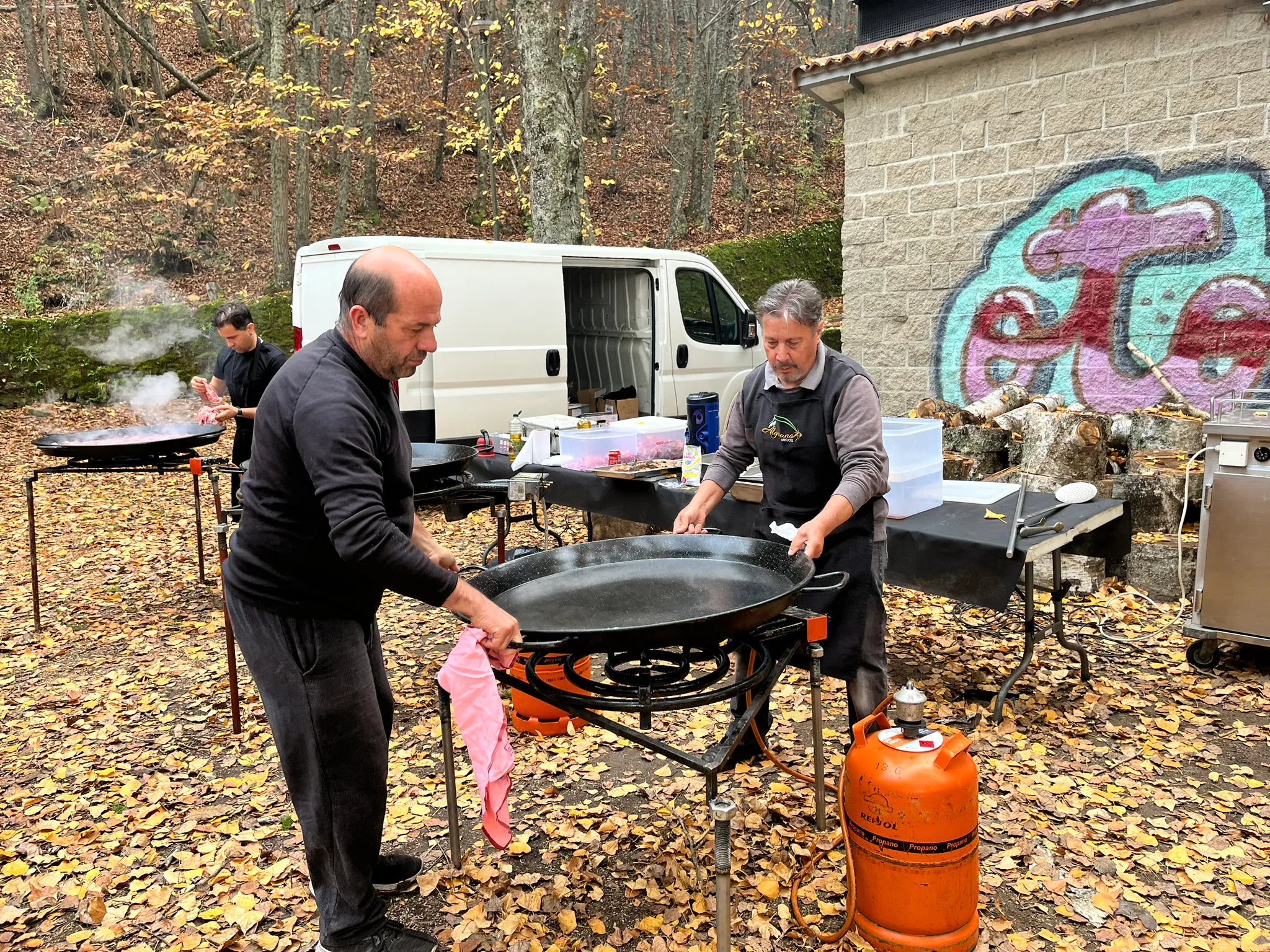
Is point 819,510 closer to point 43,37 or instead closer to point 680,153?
point 680,153

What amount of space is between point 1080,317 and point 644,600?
6.18 metres

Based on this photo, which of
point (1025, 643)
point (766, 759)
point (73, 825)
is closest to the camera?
point (73, 825)

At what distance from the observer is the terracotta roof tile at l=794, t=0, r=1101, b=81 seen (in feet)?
23.1

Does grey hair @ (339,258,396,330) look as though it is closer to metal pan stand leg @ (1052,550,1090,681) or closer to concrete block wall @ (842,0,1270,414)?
metal pan stand leg @ (1052,550,1090,681)

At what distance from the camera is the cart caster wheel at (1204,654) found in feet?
15.3

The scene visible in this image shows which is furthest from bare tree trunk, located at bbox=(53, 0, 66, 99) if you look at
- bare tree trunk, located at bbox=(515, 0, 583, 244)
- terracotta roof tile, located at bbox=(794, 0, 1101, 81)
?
terracotta roof tile, located at bbox=(794, 0, 1101, 81)

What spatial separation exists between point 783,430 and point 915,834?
4.92ft

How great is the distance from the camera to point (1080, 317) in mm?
7418

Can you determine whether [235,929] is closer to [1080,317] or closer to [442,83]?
[1080,317]

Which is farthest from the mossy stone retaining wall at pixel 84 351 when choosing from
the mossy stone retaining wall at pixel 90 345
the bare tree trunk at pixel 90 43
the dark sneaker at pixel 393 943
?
the bare tree trunk at pixel 90 43

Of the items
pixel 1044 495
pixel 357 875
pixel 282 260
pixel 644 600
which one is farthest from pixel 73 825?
pixel 282 260

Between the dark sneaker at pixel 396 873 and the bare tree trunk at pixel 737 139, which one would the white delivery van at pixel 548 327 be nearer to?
the dark sneaker at pixel 396 873

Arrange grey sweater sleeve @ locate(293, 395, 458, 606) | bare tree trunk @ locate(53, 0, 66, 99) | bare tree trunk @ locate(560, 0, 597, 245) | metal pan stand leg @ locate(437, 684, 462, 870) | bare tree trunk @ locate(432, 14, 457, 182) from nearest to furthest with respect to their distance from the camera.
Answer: grey sweater sleeve @ locate(293, 395, 458, 606) < metal pan stand leg @ locate(437, 684, 462, 870) < bare tree trunk @ locate(560, 0, 597, 245) < bare tree trunk @ locate(53, 0, 66, 99) < bare tree trunk @ locate(432, 14, 457, 182)

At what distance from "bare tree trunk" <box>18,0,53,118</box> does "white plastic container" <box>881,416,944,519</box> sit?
23.0 m
